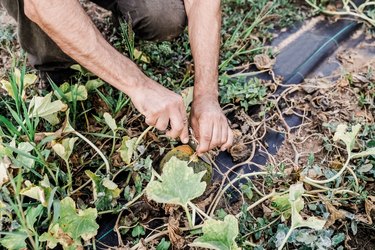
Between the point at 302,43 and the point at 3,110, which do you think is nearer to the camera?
the point at 3,110

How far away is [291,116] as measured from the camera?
1896 millimetres

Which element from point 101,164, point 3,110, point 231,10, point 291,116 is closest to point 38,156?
point 101,164

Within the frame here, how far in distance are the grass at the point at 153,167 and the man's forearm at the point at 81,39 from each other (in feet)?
0.66

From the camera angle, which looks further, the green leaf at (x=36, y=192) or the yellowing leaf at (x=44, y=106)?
the yellowing leaf at (x=44, y=106)

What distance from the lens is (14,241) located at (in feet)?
4.18

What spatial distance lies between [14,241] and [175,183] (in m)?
0.47

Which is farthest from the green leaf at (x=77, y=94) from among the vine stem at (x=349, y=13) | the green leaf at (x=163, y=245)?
the vine stem at (x=349, y=13)

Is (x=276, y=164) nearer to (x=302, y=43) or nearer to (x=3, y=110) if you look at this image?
(x=302, y=43)

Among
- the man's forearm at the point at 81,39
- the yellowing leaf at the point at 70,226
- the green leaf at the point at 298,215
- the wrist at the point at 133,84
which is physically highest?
the man's forearm at the point at 81,39

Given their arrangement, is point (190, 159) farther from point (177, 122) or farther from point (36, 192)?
point (36, 192)

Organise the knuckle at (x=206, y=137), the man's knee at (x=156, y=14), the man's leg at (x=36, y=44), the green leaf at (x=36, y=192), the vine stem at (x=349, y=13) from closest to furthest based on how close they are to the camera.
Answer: the green leaf at (x=36, y=192)
the knuckle at (x=206, y=137)
the man's leg at (x=36, y=44)
the man's knee at (x=156, y=14)
the vine stem at (x=349, y=13)

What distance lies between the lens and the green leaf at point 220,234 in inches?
47.8

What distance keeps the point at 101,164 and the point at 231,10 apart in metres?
1.09

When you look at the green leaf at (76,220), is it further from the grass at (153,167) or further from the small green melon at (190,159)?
the small green melon at (190,159)
